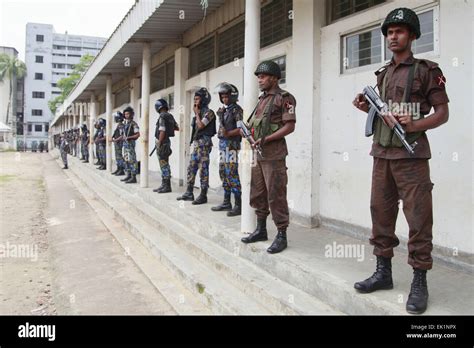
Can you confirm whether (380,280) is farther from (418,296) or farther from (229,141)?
(229,141)

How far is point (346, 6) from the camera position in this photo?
4570 mm

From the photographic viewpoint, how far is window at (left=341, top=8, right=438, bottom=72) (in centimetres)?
355

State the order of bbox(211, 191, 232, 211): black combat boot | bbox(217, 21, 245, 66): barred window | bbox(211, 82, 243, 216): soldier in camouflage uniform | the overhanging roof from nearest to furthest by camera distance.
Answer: bbox(211, 82, 243, 216): soldier in camouflage uniform → bbox(211, 191, 232, 211): black combat boot → the overhanging roof → bbox(217, 21, 245, 66): barred window

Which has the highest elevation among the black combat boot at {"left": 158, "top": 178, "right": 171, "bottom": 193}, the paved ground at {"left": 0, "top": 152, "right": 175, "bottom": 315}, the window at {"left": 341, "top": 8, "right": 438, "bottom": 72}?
the window at {"left": 341, "top": 8, "right": 438, "bottom": 72}

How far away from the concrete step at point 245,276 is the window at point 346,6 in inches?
117

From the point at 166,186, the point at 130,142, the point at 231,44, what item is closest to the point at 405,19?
the point at 231,44

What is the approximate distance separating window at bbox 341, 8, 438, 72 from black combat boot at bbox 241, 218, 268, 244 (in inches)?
78.4

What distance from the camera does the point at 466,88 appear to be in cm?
321

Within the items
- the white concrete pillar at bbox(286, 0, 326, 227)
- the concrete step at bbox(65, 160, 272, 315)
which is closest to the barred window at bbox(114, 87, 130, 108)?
the concrete step at bbox(65, 160, 272, 315)

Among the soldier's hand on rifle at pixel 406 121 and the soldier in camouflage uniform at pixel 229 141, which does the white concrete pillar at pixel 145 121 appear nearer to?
the soldier in camouflage uniform at pixel 229 141

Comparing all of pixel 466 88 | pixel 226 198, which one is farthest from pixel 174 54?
pixel 466 88

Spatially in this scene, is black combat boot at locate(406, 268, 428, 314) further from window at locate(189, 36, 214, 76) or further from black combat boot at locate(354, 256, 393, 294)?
window at locate(189, 36, 214, 76)

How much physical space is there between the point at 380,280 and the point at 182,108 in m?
6.73
